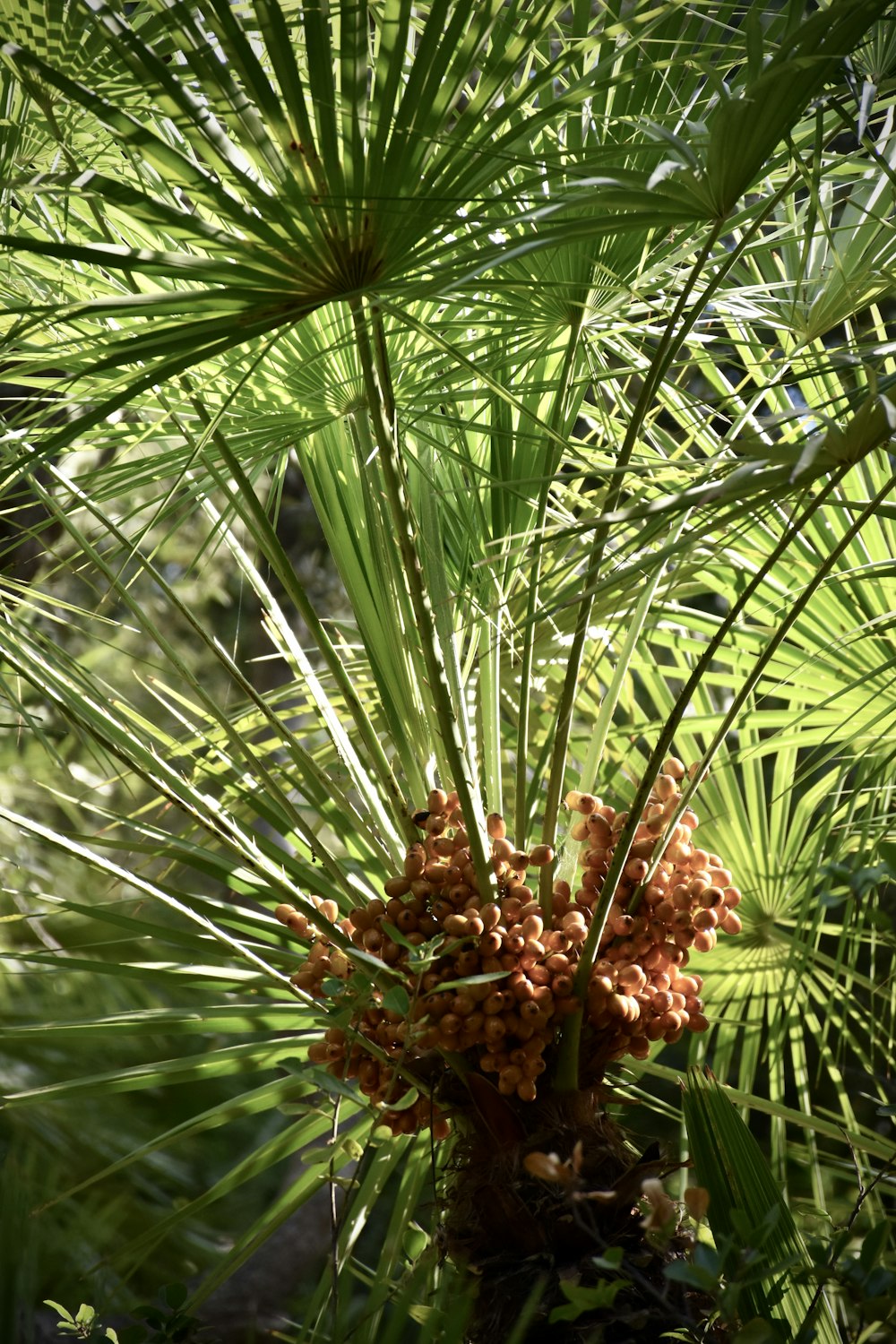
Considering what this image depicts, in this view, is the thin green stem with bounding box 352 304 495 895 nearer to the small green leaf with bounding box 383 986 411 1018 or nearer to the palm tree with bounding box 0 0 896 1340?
the palm tree with bounding box 0 0 896 1340

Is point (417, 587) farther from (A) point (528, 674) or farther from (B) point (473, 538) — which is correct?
(B) point (473, 538)

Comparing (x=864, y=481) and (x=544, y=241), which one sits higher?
(x=544, y=241)

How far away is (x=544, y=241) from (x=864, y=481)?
0.83 metres

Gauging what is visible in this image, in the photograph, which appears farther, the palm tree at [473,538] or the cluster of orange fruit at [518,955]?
the cluster of orange fruit at [518,955]

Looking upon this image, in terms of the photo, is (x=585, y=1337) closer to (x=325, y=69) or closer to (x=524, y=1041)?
(x=524, y=1041)

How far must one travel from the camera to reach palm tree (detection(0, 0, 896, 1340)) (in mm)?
660

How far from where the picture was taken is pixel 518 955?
825 millimetres

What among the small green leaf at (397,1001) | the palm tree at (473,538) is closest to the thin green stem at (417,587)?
the palm tree at (473,538)

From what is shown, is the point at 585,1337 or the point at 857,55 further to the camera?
the point at 857,55

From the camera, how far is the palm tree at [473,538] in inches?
26.0

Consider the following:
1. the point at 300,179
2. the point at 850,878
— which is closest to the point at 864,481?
the point at 850,878

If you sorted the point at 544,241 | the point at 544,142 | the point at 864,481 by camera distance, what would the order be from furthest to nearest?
the point at 864,481 → the point at 544,142 → the point at 544,241

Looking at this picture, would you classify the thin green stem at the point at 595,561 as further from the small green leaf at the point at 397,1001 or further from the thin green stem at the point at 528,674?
the small green leaf at the point at 397,1001

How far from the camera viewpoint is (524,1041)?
0.83m
